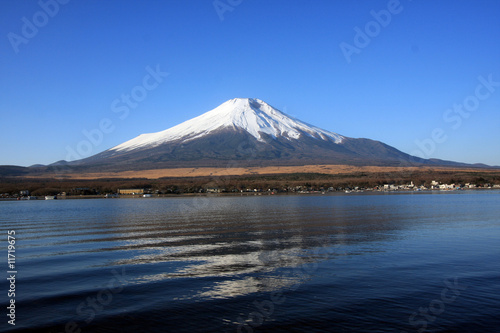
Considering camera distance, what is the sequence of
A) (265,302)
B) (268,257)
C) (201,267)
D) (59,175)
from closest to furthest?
(265,302) < (201,267) < (268,257) < (59,175)

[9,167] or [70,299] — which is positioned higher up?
[9,167]

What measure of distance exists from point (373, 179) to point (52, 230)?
342 ft

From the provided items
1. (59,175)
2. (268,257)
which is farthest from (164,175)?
(268,257)

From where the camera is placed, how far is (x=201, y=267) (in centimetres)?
1644

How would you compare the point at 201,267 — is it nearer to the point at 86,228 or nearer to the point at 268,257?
the point at 268,257

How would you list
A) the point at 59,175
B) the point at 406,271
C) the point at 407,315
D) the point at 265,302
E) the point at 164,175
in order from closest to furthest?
the point at 407,315 < the point at 265,302 < the point at 406,271 < the point at 164,175 < the point at 59,175

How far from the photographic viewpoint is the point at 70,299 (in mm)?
12492

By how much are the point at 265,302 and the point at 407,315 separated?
382 cm

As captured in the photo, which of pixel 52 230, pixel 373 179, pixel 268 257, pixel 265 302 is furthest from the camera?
pixel 373 179

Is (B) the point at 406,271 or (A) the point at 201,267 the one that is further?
(A) the point at 201,267

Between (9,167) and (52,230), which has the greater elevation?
(9,167)

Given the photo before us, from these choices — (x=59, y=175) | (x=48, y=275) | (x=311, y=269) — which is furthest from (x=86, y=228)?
(x=59, y=175)

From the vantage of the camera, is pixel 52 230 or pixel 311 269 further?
pixel 52 230

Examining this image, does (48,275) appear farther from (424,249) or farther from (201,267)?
(424,249)
